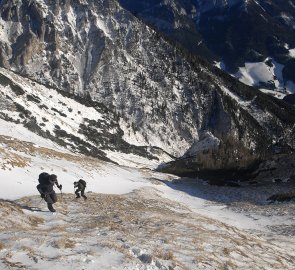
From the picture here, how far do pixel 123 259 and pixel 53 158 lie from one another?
2504 centimetres

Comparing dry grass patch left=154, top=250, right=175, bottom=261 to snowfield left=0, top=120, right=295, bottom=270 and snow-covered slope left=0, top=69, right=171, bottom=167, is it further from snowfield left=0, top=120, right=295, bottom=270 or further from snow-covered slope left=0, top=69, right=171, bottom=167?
snow-covered slope left=0, top=69, right=171, bottom=167

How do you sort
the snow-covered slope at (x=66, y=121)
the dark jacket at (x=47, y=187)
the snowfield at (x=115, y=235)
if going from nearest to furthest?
the snowfield at (x=115, y=235) < the dark jacket at (x=47, y=187) < the snow-covered slope at (x=66, y=121)

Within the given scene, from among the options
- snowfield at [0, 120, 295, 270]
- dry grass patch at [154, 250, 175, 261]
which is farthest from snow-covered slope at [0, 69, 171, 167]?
dry grass patch at [154, 250, 175, 261]

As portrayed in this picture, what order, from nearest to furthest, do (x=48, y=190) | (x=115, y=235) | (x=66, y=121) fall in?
(x=115, y=235) < (x=48, y=190) < (x=66, y=121)

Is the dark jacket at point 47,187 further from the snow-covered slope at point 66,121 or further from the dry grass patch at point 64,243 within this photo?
the snow-covered slope at point 66,121

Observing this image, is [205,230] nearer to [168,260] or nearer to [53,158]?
[168,260]

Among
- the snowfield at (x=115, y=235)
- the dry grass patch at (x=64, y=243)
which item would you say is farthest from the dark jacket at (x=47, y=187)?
the dry grass patch at (x=64, y=243)

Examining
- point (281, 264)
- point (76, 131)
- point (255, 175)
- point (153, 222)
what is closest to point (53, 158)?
point (153, 222)

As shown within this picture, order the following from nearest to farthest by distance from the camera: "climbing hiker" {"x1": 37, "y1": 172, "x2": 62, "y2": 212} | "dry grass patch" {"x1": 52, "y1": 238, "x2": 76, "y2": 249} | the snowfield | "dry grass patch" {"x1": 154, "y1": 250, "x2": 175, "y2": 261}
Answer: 1. the snowfield
2. "dry grass patch" {"x1": 154, "y1": 250, "x2": 175, "y2": 261}
3. "dry grass patch" {"x1": 52, "y1": 238, "x2": 76, "y2": 249}
4. "climbing hiker" {"x1": 37, "y1": 172, "x2": 62, "y2": 212}

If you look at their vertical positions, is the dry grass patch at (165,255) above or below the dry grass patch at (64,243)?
above

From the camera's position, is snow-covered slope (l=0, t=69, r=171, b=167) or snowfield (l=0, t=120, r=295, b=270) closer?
snowfield (l=0, t=120, r=295, b=270)

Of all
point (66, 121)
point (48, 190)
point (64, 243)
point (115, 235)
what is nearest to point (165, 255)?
point (115, 235)

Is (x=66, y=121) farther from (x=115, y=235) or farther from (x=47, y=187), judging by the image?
(x=115, y=235)

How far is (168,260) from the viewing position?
12719mm
